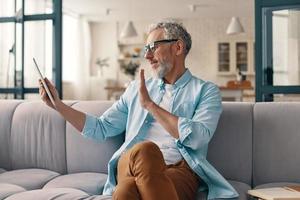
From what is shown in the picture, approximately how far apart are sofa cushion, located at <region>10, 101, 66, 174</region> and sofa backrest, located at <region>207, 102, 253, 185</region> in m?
0.84

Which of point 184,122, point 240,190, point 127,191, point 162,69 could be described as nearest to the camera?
point 127,191

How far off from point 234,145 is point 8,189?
108 cm

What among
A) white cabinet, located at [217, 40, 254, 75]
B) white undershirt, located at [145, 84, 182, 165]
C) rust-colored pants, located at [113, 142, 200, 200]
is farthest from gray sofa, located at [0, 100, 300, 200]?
white cabinet, located at [217, 40, 254, 75]

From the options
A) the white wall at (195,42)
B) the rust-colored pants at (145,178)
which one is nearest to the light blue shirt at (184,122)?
the rust-colored pants at (145,178)

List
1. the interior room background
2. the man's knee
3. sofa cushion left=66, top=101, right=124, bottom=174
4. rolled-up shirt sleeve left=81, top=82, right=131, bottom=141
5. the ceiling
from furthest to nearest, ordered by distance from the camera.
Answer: the interior room background, the ceiling, sofa cushion left=66, top=101, right=124, bottom=174, rolled-up shirt sleeve left=81, top=82, right=131, bottom=141, the man's knee

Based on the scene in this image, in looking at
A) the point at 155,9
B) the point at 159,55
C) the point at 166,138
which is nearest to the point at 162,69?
the point at 159,55

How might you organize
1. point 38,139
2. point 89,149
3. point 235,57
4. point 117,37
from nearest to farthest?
point 89,149, point 38,139, point 235,57, point 117,37

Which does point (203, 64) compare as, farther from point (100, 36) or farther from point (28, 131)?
point (28, 131)

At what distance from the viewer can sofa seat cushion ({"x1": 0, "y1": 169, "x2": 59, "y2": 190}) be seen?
2115mm

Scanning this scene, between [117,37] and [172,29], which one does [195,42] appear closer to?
[117,37]

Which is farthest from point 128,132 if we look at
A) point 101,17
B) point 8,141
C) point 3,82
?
point 101,17

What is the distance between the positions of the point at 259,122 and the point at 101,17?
8.18m

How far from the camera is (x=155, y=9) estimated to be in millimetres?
8992

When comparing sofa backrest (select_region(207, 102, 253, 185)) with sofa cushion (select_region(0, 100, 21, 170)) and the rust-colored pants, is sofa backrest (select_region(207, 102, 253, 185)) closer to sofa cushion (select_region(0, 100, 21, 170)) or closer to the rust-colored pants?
the rust-colored pants
